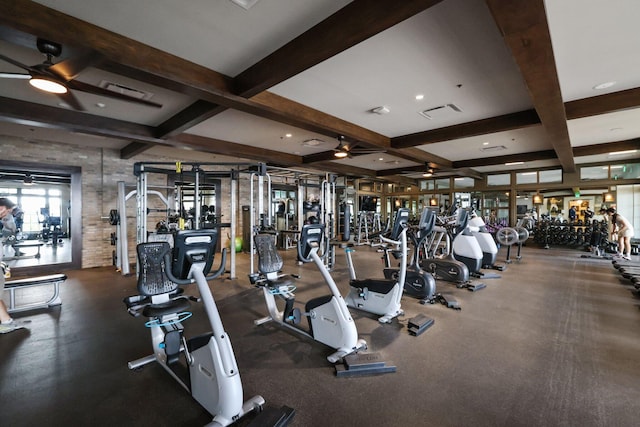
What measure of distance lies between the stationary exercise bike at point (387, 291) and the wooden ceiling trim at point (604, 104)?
129 inches

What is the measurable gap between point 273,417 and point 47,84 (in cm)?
337

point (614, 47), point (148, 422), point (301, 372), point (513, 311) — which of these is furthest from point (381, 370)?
point (614, 47)

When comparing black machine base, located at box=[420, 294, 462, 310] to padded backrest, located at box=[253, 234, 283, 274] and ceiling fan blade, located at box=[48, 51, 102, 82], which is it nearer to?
padded backrest, located at box=[253, 234, 283, 274]

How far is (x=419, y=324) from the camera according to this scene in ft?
10.3

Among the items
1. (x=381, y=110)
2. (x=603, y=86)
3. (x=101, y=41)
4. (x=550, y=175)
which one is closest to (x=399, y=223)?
(x=381, y=110)

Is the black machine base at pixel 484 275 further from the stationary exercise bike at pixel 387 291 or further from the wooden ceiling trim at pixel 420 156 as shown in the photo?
the wooden ceiling trim at pixel 420 156

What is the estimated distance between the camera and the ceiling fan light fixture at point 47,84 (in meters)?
2.38

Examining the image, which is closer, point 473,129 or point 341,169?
point 473,129

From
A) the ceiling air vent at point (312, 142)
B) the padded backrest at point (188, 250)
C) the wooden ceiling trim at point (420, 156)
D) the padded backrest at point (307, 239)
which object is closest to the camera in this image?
the padded backrest at point (188, 250)

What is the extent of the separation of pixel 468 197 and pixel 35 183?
14.9m

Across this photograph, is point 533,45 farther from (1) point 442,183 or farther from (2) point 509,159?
(1) point 442,183

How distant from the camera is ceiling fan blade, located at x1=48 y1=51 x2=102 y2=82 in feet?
7.52

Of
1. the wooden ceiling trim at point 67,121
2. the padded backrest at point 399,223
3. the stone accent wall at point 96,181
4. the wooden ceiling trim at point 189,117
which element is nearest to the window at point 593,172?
the padded backrest at point 399,223


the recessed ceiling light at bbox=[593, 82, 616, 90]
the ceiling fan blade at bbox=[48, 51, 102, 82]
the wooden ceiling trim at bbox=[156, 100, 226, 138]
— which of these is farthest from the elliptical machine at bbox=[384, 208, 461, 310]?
the ceiling fan blade at bbox=[48, 51, 102, 82]
